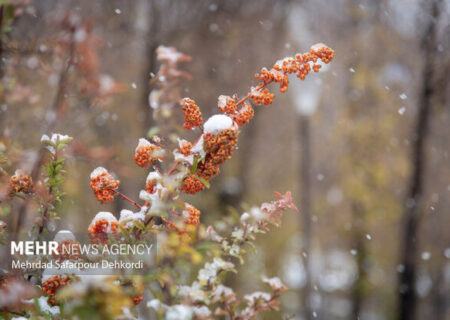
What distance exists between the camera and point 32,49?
2.46 metres

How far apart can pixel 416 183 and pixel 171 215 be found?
20.7 feet

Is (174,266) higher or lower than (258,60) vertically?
lower

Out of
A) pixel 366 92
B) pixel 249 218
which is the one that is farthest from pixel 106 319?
pixel 366 92

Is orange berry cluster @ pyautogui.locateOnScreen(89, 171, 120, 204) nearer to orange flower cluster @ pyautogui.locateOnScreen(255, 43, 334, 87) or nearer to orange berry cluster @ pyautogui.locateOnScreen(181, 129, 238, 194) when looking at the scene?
orange berry cluster @ pyautogui.locateOnScreen(181, 129, 238, 194)

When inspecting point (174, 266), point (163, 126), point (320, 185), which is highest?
point (320, 185)

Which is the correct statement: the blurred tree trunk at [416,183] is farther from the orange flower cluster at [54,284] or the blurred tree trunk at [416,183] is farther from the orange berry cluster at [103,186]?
the orange flower cluster at [54,284]

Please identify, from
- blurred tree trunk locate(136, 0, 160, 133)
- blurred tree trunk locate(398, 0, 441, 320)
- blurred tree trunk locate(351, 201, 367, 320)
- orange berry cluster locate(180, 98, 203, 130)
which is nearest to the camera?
orange berry cluster locate(180, 98, 203, 130)

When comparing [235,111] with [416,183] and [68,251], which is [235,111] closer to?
[68,251]

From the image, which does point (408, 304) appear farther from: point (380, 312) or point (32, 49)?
point (380, 312)

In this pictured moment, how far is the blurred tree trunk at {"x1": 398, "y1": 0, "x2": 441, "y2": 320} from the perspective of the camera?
6145 millimetres

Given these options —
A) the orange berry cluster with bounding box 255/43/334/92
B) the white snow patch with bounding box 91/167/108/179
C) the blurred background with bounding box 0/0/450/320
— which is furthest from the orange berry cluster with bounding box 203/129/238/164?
the blurred background with bounding box 0/0/450/320

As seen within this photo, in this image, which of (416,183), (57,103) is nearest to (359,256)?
(416,183)

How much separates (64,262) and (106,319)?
0.68 meters

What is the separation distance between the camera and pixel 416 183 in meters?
6.70
